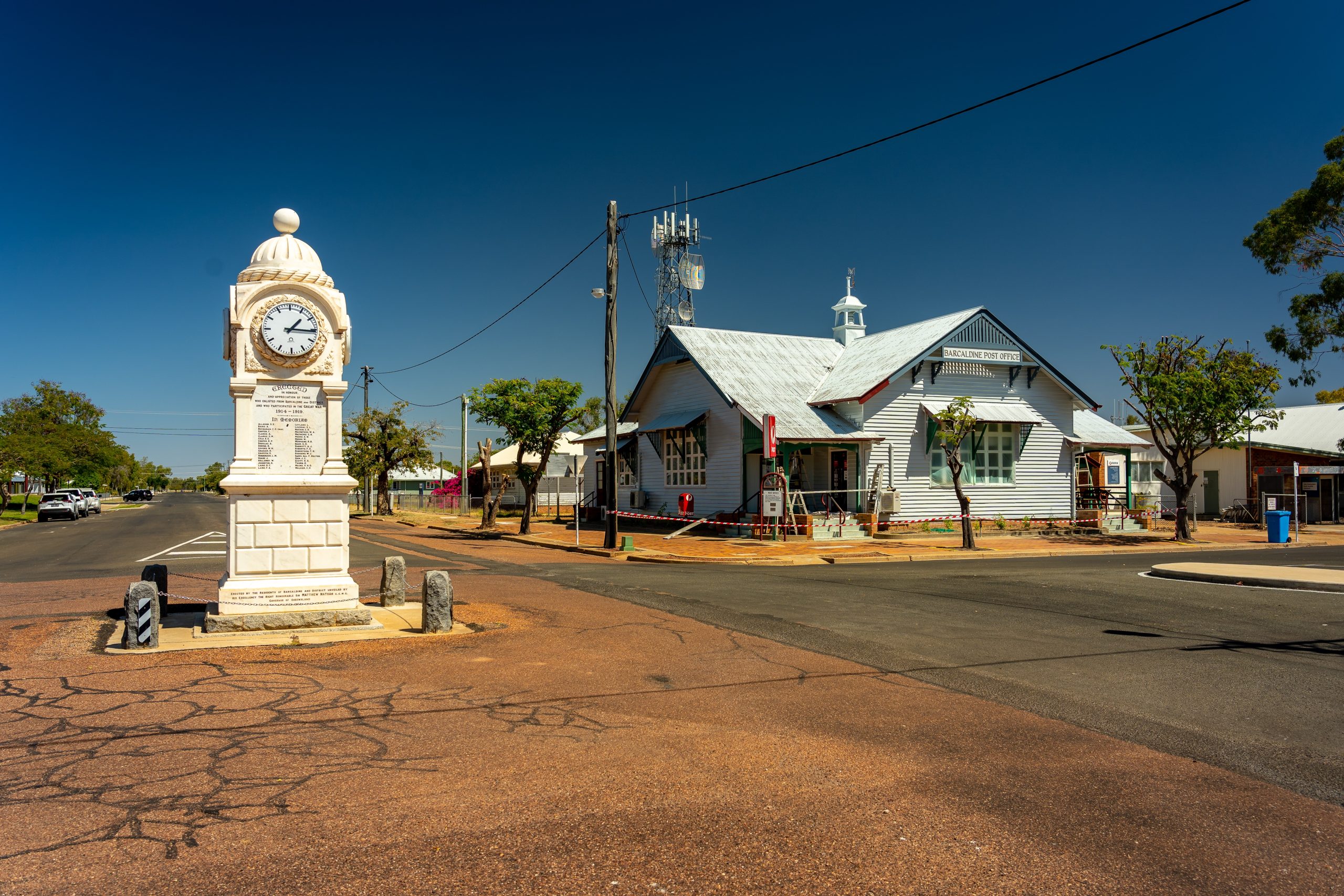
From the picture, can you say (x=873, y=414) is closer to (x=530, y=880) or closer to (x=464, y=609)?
(x=464, y=609)

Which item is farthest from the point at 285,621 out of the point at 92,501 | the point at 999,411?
the point at 92,501

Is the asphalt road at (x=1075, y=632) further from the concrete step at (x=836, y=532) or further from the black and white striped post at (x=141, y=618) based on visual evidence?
the black and white striped post at (x=141, y=618)

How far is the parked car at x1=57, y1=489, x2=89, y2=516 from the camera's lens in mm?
53875

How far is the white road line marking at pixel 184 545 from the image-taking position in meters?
21.0

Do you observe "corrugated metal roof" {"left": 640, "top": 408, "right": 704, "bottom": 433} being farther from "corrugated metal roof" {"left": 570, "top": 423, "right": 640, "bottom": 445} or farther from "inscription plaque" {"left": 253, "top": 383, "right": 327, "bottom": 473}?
"inscription plaque" {"left": 253, "top": 383, "right": 327, "bottom": 473}

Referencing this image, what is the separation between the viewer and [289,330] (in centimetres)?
1044

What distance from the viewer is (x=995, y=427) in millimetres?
30047

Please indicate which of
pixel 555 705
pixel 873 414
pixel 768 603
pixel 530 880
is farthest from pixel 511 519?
pixel 530 880

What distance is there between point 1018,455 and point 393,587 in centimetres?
2362

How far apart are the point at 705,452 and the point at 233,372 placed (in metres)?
20.6

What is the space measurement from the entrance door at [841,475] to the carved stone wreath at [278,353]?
65.4 ft

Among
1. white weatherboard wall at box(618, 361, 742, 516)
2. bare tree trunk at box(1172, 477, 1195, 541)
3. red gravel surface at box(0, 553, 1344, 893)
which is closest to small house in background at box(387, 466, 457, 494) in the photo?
white weatherboard wall at box(618, 361, 742, 516)

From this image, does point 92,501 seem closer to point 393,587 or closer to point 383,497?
point 383,497

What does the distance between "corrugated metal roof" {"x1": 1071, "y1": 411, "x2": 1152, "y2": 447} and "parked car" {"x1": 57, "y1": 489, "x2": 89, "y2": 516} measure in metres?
52.5
